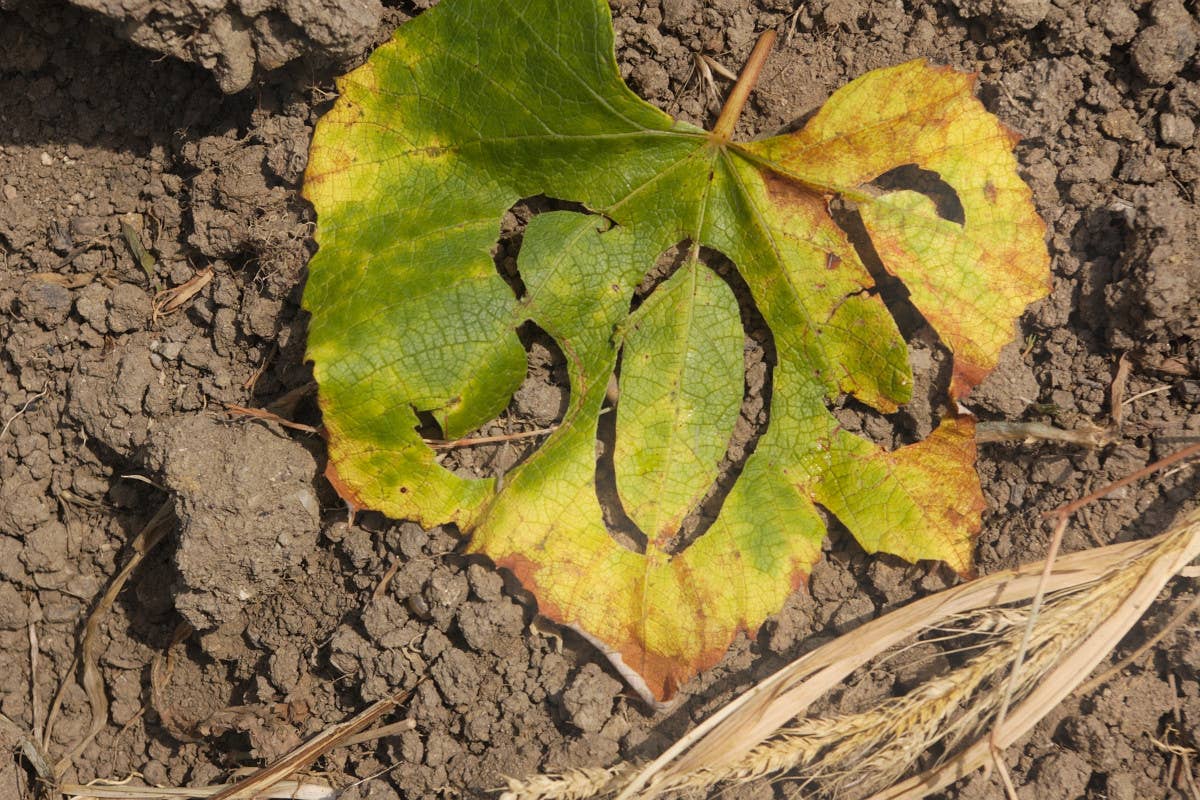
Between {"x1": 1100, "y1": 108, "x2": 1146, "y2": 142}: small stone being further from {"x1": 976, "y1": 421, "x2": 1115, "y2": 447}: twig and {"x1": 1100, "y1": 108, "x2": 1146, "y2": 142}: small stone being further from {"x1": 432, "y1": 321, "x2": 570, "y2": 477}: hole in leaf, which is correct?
{"x1": 432, "y1": 321, "x2": 570, "y2": 477}: hole in leaf

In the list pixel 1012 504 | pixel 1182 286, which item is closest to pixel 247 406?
pixel 1012 504

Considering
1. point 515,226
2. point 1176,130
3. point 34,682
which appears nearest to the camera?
point 1176,130

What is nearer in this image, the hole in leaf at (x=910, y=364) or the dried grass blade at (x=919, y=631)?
the dried grass blade at (x=919, y=631)

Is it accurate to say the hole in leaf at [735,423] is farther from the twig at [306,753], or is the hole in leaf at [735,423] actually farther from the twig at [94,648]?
the twig at [94,648]

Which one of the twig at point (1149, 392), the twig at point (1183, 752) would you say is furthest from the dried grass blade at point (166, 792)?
the twig at point (1149, 392)

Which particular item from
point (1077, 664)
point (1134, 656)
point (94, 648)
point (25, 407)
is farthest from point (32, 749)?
point (1134, 656)

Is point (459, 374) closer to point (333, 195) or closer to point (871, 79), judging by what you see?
point (333, 195)

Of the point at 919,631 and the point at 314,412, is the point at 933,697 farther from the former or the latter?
the point at 314,412
